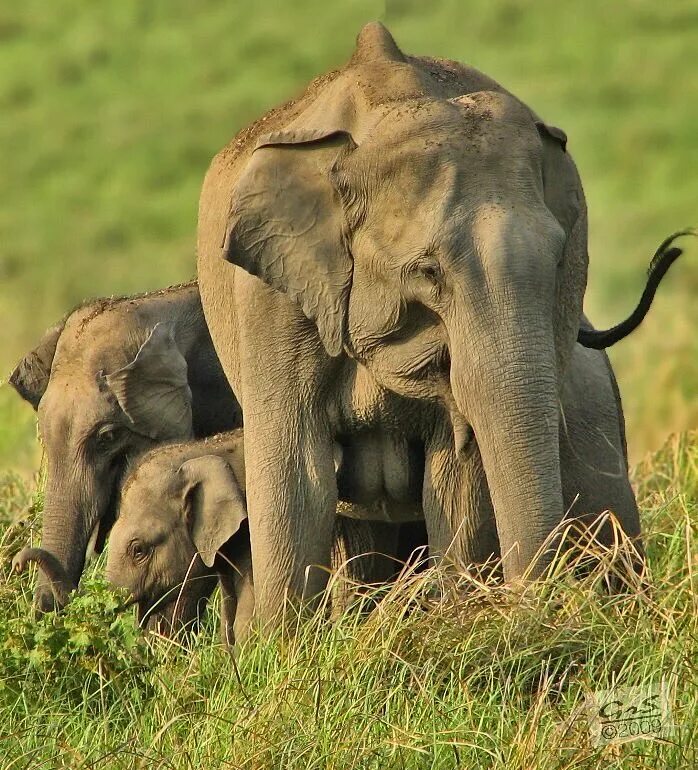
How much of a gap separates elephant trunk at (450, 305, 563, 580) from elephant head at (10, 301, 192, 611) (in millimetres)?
2449

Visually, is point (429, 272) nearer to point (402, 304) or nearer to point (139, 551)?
point (402, 304)

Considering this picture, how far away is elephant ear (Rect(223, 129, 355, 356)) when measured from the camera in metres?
5.82

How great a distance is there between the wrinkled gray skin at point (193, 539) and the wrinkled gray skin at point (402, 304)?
0.45m

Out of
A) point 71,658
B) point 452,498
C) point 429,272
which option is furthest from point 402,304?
point 71,658

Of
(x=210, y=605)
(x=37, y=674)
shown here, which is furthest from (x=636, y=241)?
(x=37, y=674)

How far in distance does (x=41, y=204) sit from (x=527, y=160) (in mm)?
16890

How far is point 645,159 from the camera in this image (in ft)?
67.6

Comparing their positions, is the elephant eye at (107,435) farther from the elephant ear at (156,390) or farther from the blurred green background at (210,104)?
the blurred green background at (210,104)

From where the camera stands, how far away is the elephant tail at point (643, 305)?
6.35 meters

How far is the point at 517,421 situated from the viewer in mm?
5551

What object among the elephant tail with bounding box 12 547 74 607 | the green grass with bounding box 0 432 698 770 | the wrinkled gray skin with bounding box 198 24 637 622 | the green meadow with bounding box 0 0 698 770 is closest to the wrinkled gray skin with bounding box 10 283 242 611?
the green meadow with bounding box 0 0 698 770

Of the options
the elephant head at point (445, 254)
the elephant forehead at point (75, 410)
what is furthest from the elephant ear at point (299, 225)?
the elephant forehead at point (75, 410)

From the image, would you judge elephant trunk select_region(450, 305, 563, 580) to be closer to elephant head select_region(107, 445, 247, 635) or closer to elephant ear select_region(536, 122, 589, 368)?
elephant ear select_region(536, 122, 589, 368)

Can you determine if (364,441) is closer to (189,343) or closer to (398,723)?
(398,723)
